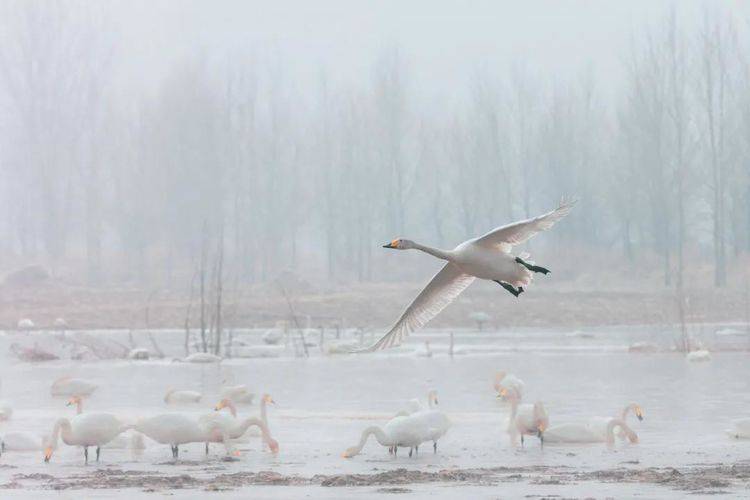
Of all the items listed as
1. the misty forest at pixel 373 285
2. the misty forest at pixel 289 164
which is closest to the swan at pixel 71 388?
the misty forest at pixel 373 285

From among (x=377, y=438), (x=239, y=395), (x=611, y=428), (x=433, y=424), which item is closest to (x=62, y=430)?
(x=377, y=438)

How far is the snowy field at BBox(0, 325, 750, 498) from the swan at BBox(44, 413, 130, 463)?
8.8 inches

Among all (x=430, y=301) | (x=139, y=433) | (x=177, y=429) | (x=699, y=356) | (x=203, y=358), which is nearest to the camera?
(x=430, y=301)

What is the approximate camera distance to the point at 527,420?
15.9 metres

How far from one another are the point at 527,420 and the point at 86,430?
4871 mm

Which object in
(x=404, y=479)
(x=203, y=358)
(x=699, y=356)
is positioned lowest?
(x=404, y=479)

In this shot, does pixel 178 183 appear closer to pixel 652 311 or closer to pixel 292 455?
pixel 652 311

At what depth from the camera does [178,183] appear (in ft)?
251

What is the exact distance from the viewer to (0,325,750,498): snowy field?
12.1m

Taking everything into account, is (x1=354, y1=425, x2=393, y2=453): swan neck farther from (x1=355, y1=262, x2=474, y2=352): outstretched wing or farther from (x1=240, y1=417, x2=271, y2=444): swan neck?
(x1=355, y1=262, x2=474, y2=352): outstretched wing

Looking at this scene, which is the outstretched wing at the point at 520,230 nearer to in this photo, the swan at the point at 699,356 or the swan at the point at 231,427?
the swan at the point at 231,427

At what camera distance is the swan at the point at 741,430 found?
15320mm

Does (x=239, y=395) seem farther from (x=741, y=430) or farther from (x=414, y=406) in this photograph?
(x=741, y=430)

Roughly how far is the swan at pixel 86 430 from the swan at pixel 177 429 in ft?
0.93
